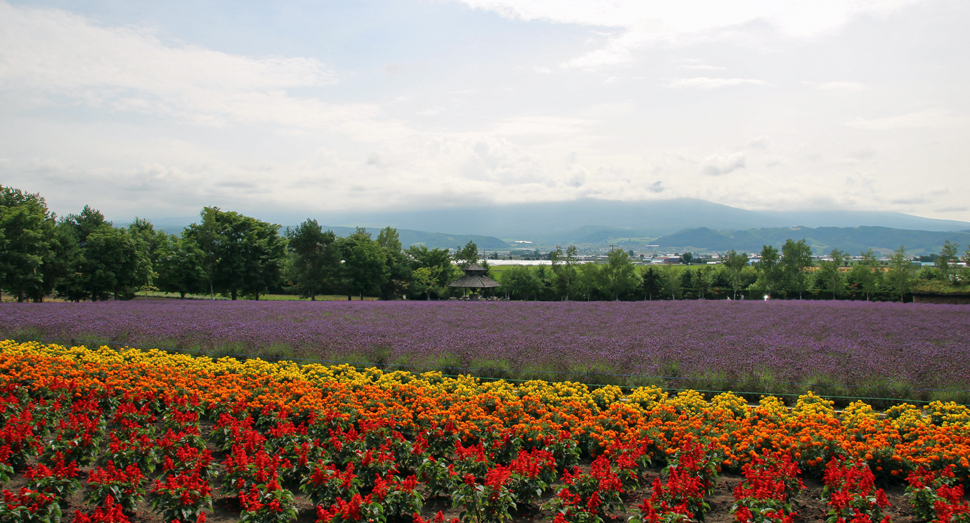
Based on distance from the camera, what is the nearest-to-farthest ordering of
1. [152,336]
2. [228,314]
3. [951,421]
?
[951,421]
[152,336]
[228,314]

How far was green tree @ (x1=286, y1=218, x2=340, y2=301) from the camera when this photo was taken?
157 ft

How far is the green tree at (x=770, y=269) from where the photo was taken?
147 feet

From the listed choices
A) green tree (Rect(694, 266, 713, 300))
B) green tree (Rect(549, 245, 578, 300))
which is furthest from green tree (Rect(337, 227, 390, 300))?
green tree (Rect(694, 266, 713, 300))

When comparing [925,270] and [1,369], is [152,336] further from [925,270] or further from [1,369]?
[925,270]

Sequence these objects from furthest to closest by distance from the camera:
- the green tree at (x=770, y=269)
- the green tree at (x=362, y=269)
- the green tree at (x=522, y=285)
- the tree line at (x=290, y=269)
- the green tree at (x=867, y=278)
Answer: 1. the green tree at (x=522, y=285)
2. the green tree at (x=362, y=269)
3. the green tree at (x=770, y=269)
4. the green tree at (x=867, y=278)
5. the tree line at (x=290, y=269)

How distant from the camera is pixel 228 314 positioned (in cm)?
1945

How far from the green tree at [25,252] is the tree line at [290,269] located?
3.0 inches

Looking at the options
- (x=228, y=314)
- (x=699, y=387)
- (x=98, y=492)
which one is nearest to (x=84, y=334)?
(x=228, y=314)

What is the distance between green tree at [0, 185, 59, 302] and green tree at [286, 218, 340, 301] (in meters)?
17.3

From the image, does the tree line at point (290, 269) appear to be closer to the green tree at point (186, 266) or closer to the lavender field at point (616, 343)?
the green tree at point (186, 266)

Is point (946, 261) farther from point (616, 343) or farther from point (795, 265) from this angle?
point (616, 343)

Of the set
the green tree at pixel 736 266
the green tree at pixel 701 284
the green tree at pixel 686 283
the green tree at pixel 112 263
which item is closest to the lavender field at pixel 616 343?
the green tree at pixel 112 263

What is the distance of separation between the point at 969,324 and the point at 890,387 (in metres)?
10.8

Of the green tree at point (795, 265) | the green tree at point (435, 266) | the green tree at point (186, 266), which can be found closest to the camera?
the green tree at point (186, 266)
